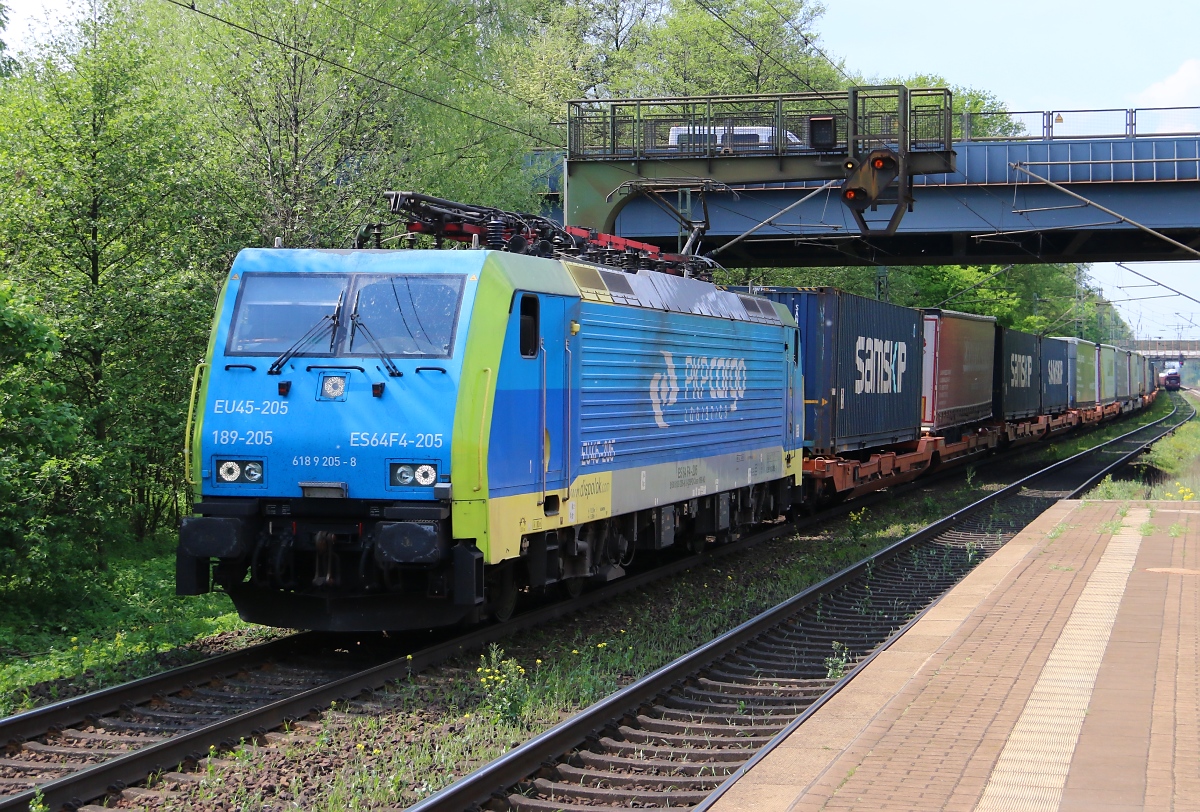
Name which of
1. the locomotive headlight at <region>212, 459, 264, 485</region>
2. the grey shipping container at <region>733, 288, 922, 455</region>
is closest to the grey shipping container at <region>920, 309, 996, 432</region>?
the grey shipping container at <region>733, 288, 922, 455</region>

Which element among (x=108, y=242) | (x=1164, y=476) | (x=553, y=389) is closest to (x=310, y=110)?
(x=108, y=242)

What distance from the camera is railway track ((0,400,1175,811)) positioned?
654 centimetres

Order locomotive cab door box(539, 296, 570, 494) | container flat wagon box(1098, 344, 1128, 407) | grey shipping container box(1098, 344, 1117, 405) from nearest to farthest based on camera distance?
1. locomotive cab door box(539, 296, 570, 494)
2. container flat wagon box(1098, 344, 1128, 407)
3. grey shipping container box(1098, 344, 1117, 405)

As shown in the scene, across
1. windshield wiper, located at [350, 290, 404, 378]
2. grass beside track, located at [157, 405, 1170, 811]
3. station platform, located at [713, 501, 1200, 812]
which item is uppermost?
windshield wiper, located at [350, 290, 404, 378]

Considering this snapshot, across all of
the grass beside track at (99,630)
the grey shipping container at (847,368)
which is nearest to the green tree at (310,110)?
the grass beside track at (99,630)

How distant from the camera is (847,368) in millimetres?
19562

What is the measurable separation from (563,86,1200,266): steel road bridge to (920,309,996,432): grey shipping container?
6.86 feet

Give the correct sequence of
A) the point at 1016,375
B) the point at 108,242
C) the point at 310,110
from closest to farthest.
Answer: the point at 108,242, the point at 310,110, the point at 1016,375

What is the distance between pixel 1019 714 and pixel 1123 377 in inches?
2316

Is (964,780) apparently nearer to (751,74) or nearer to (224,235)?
(224,235)

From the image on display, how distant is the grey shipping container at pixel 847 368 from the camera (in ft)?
61.9

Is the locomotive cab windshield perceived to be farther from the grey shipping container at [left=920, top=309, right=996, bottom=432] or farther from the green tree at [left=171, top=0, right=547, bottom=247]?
the grey shipping container at [left=920, top=309, right=996, bottom=432]

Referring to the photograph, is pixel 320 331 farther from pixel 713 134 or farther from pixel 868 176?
pixel 713 134

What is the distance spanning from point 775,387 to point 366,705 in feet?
31.0
